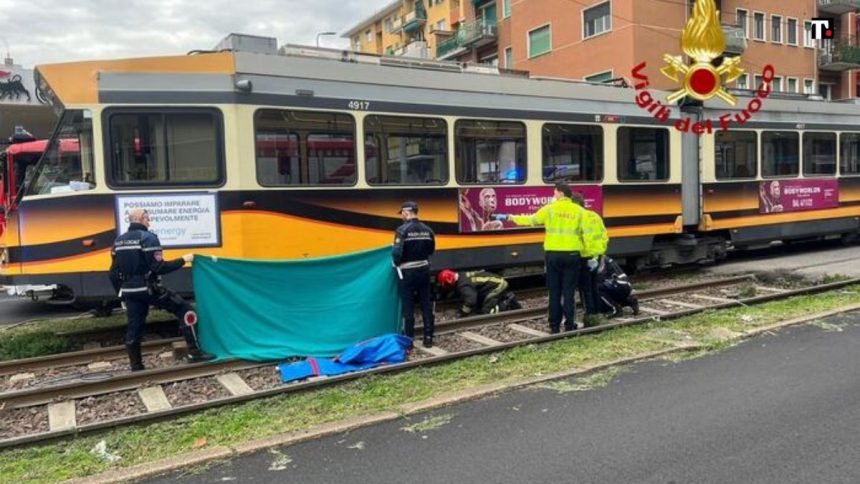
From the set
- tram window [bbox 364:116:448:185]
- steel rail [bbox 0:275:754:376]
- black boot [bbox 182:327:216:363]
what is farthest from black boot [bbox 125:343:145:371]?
tram window [bbox 364:116:448:185]

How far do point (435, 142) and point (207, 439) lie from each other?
5.60 m

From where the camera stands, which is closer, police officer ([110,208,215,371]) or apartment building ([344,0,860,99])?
police officer ([110,208,215,371])

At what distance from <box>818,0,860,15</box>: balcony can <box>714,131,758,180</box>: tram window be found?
105 feet

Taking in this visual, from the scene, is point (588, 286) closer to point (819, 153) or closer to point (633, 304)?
point (633, 304)

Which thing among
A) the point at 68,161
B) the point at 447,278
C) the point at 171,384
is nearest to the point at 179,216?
the point at 68,161

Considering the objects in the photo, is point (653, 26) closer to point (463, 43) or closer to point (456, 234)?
point (463, 43)

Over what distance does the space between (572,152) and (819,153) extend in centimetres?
692

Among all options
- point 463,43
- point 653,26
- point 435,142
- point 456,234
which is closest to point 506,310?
point 456,234

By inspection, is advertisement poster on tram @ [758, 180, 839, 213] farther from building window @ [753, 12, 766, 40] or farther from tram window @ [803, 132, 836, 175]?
building window @ [753, 12, 766, 40]

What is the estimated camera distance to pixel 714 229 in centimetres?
1288

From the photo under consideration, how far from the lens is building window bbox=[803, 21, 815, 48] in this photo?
122ft

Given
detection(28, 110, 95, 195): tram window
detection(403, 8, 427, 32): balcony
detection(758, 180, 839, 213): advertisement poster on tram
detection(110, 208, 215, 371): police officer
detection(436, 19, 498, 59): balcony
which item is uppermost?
detection(403, 8, 427, 32): balcony

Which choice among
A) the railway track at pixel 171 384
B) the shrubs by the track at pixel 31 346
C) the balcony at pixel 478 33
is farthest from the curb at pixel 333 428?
the balcony at pixel 478 33

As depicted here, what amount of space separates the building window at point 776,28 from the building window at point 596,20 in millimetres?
9745
